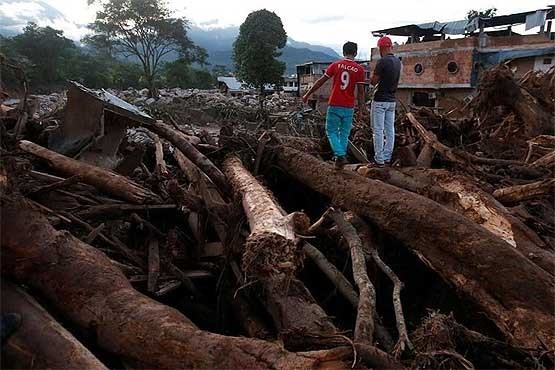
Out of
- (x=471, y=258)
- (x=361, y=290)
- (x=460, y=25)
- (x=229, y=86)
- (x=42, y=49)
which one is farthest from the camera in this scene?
(x=229, y=86)

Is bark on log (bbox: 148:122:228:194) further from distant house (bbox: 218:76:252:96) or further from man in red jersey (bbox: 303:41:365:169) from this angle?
distant house (bbox: 218:76:252:96)

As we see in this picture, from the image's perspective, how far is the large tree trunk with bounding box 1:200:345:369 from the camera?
7.11ft

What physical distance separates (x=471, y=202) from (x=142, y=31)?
34633mm

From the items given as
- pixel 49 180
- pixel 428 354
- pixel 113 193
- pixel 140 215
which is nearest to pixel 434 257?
pixel 428 354

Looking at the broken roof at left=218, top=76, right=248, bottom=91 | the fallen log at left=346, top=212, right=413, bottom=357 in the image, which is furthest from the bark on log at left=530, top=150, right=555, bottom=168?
the broken roof at left=218, top=76, right=248, bottom=91

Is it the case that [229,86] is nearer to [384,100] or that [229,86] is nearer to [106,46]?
[106,46]

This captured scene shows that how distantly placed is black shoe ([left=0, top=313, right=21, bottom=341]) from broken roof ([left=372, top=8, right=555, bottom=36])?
2798 centimetres

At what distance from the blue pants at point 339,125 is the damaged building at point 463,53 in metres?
18.8

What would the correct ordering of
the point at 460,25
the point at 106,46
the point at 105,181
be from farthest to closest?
the point at 106,46 → the point at 460,25 → the point at 105,181

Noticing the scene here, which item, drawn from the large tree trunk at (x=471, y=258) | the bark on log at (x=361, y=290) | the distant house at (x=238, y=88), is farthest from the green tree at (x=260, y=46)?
the bark on log at (x=361, y=290)

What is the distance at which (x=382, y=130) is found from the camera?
5504 mm

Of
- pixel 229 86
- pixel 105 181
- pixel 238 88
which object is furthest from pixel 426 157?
pixel 229 86

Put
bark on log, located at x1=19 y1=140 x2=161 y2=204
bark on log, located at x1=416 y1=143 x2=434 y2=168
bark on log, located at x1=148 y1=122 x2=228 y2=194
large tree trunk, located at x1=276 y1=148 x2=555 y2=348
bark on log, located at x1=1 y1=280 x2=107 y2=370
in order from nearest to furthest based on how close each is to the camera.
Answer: bark on log, located at x1=1 y1=280 x2=107 y2=370 → large tree trunk, located at x1=276 y1=148 x2=555 y2=348 → bark on log, located at x1=19 y1=140 x2=161 y2=204 → bark on log, located at x1=148 y1=122 x2=228 y2=194 → bark on log, located at x1=416 y1=143 x2=434 y2=168

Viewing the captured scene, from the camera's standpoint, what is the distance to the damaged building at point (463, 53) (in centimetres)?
2356
